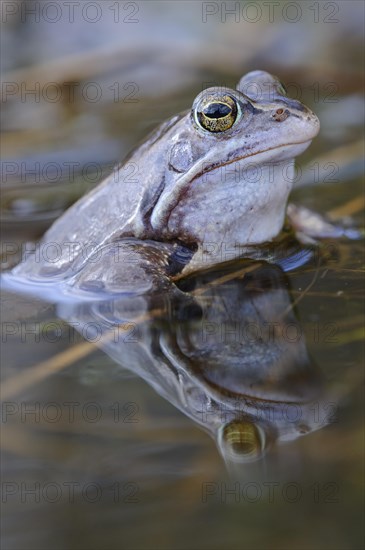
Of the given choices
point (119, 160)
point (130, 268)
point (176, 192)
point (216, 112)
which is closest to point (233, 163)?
point (216, 112)

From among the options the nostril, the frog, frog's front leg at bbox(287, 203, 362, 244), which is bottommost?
frog's front leg at bbox(287, 203, 362, 244)

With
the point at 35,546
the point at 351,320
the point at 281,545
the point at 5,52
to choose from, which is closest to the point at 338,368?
the point at 351,320

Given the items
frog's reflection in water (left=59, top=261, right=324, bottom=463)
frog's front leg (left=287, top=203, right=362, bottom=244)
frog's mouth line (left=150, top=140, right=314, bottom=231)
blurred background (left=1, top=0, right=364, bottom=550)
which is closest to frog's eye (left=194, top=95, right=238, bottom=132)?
frog's mouth line (left=150, top=140, right=314, bottom=231)

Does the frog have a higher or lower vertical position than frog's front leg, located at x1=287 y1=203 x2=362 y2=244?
higher

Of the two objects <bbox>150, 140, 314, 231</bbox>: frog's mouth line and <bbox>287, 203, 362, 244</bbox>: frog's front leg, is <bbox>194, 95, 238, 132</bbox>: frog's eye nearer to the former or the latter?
<bbox>150, 140, 314, 231</bbox>: frog's mouth line

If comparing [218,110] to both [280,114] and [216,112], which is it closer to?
[216,112]

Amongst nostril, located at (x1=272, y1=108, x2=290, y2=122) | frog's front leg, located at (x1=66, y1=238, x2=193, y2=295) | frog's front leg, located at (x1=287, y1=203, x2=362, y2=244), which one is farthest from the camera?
frog's front leg, located at (x1=287, y1=203, x2=362, y2=244)

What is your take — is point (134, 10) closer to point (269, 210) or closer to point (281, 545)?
point (269, 210)
